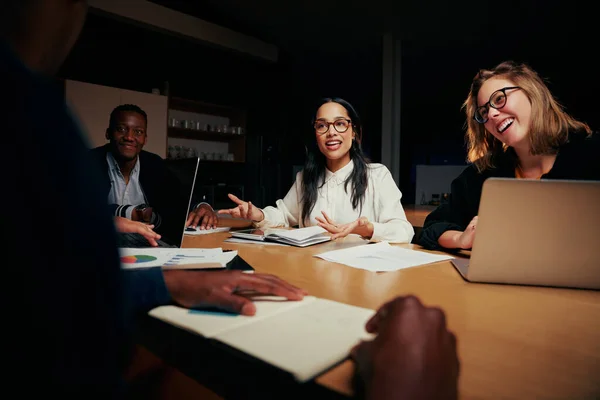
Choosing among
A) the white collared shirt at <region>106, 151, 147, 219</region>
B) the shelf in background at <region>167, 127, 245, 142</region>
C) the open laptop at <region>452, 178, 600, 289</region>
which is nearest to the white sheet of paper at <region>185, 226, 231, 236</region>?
→ the white collared shirt at <region>106, 151, 147, 219</region>

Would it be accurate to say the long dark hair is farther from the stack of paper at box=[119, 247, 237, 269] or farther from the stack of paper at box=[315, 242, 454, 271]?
the stack of paper at box=[119, 247, 237, 269]

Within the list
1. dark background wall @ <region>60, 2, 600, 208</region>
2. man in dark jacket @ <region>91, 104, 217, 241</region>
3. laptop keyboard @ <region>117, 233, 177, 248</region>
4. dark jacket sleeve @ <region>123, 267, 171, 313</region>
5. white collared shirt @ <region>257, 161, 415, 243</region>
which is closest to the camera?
dark jacket sleeve @ <region>123, 267, 171, 313</region>

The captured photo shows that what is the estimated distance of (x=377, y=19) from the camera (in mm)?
4504

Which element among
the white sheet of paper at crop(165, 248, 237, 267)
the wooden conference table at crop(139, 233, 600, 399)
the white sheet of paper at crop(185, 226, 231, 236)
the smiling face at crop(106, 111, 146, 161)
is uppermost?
the smiling face at crop(106, 111, 146, 161)

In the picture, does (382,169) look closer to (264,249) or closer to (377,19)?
(264,249)

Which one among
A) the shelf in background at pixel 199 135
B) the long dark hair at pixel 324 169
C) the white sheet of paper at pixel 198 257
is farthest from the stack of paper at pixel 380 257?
the shelf in background at pixel 199 135

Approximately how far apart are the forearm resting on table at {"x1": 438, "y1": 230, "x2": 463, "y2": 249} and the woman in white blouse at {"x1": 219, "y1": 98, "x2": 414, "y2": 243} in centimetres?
72

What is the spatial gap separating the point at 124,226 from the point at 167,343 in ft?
2.91

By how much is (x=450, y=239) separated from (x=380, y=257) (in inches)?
14.0

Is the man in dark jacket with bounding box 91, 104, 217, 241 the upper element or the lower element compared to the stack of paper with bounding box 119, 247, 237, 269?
upper

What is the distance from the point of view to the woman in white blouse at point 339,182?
236 cm

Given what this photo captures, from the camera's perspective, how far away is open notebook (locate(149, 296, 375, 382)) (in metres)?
0.49

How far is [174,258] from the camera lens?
1090 millimetres

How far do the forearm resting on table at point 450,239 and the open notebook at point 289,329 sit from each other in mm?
883
